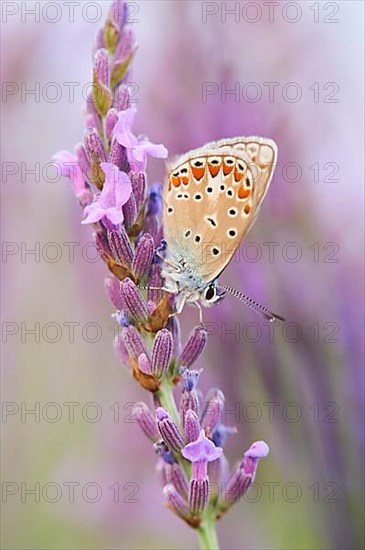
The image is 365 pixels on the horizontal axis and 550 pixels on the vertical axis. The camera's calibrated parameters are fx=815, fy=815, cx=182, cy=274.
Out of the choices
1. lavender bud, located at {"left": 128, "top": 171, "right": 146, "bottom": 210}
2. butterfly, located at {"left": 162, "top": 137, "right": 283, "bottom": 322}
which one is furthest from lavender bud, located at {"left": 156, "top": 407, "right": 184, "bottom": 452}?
lavender bud, located at {"left": 128, "top": 171, "right": 146, "bottom": 210}

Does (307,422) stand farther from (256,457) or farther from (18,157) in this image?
(18,157)

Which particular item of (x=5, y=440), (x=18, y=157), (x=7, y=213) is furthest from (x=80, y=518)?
(x=18, y=157)

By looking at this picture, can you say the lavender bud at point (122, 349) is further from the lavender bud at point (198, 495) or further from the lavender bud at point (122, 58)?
the lavender bud at point (122, 58)

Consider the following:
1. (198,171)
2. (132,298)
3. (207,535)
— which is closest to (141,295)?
(132,298)

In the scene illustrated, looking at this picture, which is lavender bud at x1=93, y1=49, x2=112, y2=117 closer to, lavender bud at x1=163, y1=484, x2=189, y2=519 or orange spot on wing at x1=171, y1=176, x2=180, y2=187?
orange spot on wing at x1=171, y1=176, x2=180, y2=187

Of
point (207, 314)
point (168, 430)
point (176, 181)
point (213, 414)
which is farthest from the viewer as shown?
point (207, 314)

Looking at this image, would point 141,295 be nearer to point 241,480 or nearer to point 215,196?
point 215,196
